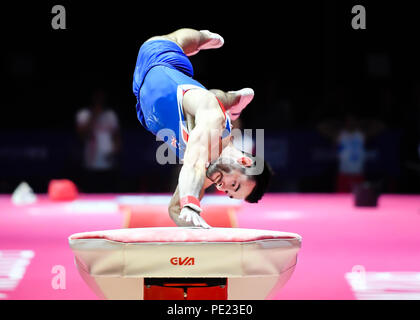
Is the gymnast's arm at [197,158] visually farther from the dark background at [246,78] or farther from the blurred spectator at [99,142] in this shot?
the dark background at [246,78]

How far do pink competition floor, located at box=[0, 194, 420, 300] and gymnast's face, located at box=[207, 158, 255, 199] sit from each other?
22.1 inches

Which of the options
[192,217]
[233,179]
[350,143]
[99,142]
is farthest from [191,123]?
[350,143]

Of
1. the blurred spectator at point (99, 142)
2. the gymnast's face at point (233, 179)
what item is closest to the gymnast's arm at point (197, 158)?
the gymnast's face at point (233, 179)

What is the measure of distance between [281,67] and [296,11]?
834 mm

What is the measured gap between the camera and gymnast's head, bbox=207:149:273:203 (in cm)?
337

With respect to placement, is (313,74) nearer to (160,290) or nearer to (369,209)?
(369,209)

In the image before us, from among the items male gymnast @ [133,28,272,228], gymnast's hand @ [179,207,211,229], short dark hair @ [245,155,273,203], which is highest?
male gymnast @ [133,28,272,228]

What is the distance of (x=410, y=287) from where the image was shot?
10.7 feet

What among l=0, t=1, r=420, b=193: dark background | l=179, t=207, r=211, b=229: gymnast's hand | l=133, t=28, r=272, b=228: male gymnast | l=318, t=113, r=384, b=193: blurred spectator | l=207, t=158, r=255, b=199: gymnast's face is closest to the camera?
l=179, t=207, r=211, b=229: gymnast's hand

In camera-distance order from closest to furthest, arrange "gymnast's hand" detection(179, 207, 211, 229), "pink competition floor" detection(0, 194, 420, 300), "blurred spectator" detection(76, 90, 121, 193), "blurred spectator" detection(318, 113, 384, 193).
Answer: "gymnast's hand" detection(179, 207, 211, 229)
"pink competition floor" detection(0, 194, 420, 300)
"blurred spectator" detection(76, 90, 121, 193)
"blurred spectator" detection(318, 113, 384, 193)

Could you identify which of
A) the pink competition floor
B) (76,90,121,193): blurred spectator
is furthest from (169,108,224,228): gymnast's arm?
(76,90,121,193): blurred spectator

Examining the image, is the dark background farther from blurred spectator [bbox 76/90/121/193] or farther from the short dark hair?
the short dark hair

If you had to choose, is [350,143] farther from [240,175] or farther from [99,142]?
[240,175]

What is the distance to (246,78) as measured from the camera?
900 centimetres
